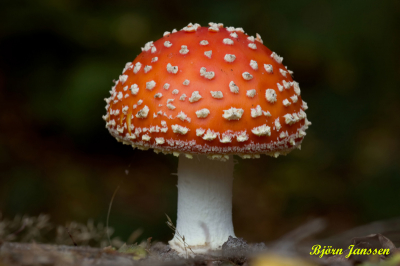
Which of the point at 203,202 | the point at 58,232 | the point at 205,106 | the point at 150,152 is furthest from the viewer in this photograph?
the point at 150,152

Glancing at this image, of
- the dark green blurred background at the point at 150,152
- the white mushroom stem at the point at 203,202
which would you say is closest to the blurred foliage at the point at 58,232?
the white mushroom stem at the point at 203,202

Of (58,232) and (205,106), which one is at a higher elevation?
(205,106)

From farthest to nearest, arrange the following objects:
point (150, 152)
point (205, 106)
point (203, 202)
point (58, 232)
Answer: point (150, 152) → point (203, 202) → point (58, 232) → point (205, 106)

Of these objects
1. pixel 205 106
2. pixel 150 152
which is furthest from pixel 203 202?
pixel 150 152

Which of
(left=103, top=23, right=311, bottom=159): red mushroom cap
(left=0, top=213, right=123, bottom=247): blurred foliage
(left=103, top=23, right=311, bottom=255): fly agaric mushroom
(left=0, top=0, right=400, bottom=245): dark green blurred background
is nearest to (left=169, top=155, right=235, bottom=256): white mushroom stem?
(left=103, top=23, right=311, bottom=255): fly agaric mushroom

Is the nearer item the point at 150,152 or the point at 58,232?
the point at 58,232

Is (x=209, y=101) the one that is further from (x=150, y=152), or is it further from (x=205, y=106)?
(x=150, y=152)
